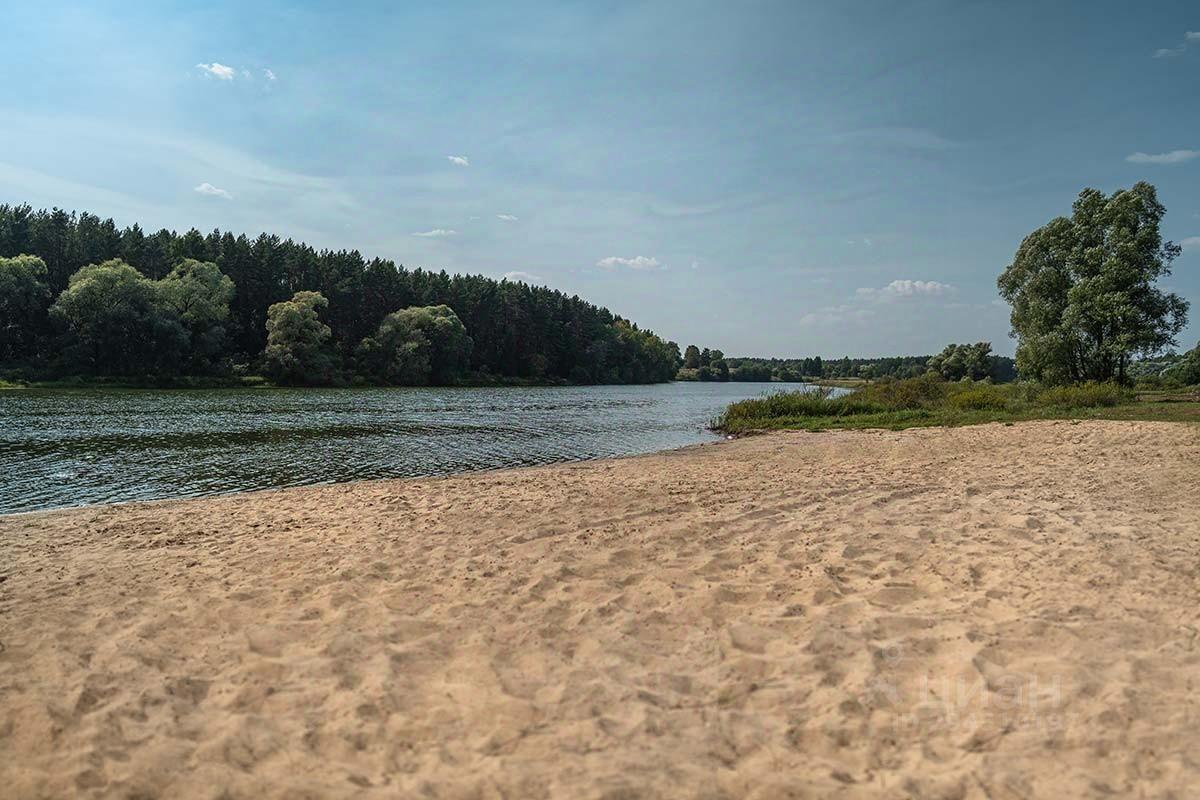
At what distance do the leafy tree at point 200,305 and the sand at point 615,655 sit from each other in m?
64.3

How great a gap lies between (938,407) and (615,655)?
32.6 m

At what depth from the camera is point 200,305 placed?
66750 millimetres

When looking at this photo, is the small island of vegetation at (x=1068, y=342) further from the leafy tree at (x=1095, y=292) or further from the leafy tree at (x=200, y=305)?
the leafy tree at (x=200, y=305)

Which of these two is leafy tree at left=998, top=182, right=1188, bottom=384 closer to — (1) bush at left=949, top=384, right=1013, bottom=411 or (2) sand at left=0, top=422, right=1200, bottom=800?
(1) bush at left=949, top=384, right=1013, bottom=411

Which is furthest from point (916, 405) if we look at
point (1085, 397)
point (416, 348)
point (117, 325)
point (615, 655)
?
point (117, 325)

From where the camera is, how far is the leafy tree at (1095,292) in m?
36.1

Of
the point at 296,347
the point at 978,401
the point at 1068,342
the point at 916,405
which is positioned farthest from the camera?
the point at 296,347

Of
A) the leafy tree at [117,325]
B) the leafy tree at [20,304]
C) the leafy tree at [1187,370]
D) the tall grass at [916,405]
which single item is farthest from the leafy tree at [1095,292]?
the leafy tree at [20,304]

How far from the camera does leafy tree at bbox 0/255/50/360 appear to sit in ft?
201

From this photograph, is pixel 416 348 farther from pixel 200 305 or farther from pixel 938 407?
pixel 938 407

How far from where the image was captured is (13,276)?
202 ft

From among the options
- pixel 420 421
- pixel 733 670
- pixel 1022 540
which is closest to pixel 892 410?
pixel 420 421

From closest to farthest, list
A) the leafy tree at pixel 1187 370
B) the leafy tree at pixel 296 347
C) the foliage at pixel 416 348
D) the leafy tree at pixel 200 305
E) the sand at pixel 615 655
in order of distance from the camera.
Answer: the sand at pixel 615 655
the leafy tree at pixel 1187 370
the leafy tree at pixel 200 305
the leafy tree at pixel 296 347
the foliage at pixel 416 348

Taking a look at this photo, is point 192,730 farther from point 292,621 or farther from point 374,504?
point 374,504
